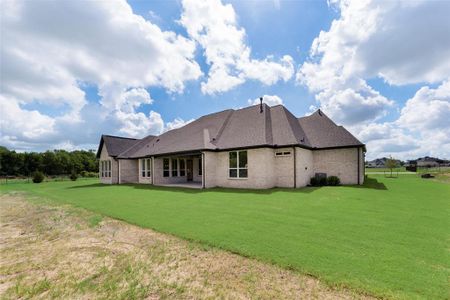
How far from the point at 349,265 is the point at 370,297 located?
86cm

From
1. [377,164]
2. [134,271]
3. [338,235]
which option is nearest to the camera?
[134,271]

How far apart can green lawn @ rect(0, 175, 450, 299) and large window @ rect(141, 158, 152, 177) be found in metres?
12.7

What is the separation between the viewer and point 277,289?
3.21 metres

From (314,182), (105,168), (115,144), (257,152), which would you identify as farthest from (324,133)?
(105,168)

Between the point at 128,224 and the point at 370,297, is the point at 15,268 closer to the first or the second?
the point at 128,224

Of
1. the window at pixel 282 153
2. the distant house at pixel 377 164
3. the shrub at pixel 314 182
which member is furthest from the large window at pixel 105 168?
the distant house at pixel 377 164

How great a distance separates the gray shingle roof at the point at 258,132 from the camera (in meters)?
15.7

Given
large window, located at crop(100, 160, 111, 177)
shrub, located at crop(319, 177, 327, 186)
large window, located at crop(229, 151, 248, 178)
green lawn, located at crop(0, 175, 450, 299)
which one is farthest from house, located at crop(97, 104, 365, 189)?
green lawn, located at crop(0, 175, 450, 299)

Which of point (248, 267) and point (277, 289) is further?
point (248, 267)

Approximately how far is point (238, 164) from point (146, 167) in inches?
431

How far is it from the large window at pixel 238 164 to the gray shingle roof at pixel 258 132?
1.98ft

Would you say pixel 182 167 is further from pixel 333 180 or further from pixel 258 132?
pixel 333 180

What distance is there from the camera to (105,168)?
1027 inches

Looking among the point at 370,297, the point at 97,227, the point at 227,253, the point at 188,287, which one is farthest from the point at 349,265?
Answer: the point at 97,227
